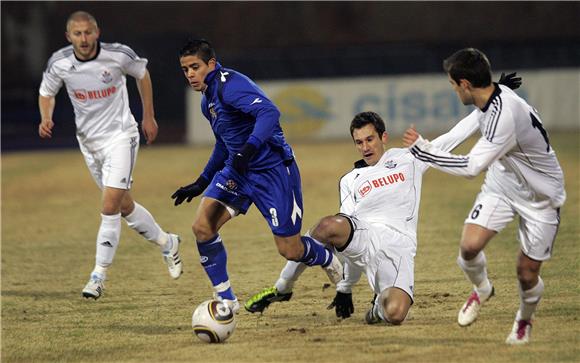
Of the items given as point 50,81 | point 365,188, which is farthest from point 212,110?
point 50,81

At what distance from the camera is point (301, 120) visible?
79.0 ft

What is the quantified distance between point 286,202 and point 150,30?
27.2 meters

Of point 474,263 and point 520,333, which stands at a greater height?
point 474,263

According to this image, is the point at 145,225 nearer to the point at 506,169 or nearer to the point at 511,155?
the point at 506,169

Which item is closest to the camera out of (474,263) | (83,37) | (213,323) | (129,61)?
(474,263)

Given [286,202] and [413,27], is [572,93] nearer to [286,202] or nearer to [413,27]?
[413,27]

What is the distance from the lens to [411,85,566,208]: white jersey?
19.1 feet

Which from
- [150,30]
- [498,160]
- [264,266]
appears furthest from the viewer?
[150,30]

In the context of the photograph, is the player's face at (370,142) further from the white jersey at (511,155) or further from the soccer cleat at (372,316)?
the soccer cleat at (372,316)

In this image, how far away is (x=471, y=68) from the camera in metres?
5.86

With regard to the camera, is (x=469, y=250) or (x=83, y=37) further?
(x=83, y=37)

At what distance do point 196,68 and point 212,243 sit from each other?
1.28 meters

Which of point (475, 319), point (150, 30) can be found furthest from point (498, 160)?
point (150, 30)

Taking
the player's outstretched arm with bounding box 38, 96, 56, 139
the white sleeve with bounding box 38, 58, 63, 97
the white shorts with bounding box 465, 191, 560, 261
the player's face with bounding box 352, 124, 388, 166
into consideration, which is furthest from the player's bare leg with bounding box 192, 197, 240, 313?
the white sleeve with bounding box 38, 58, 63, 97
